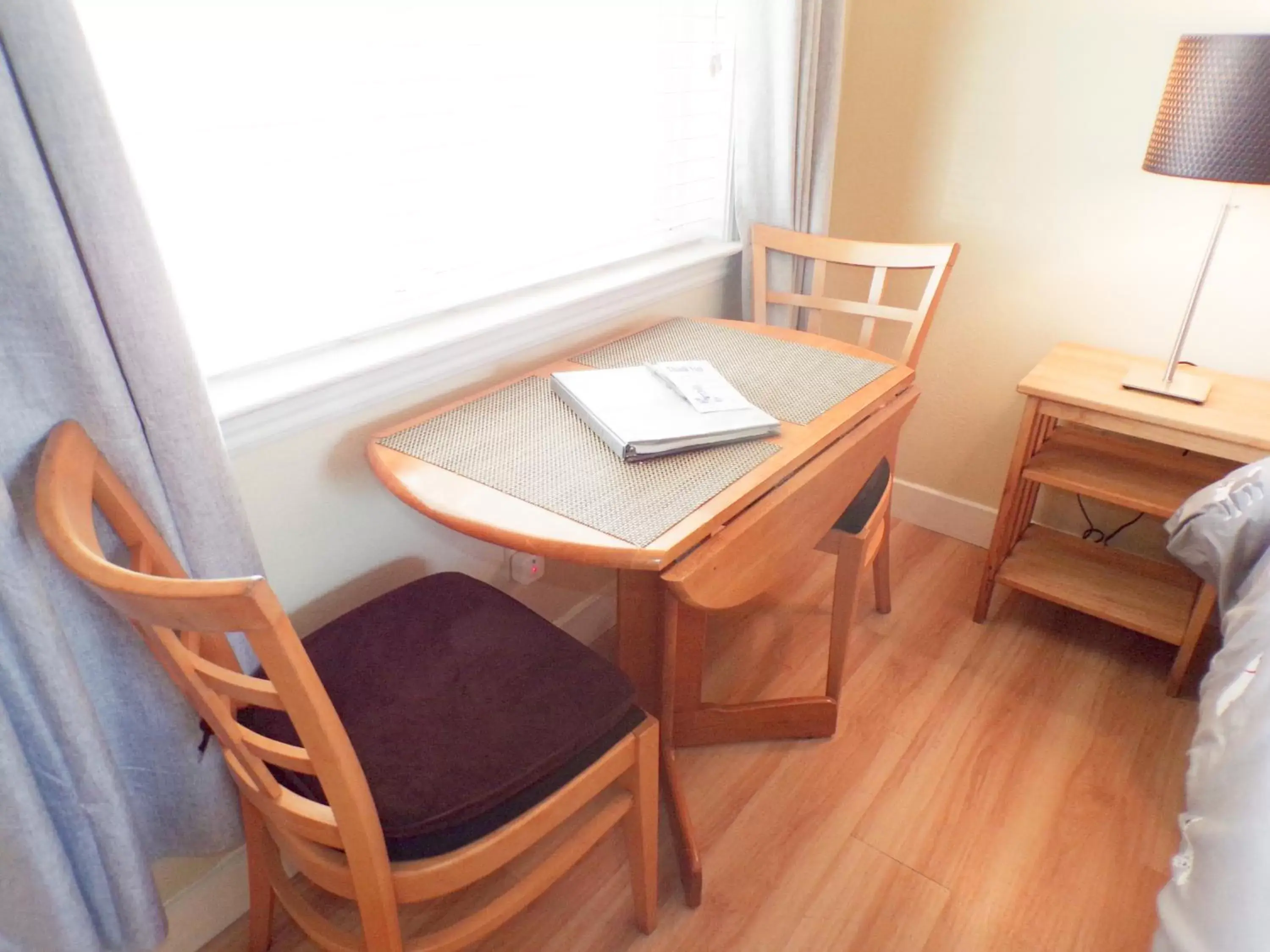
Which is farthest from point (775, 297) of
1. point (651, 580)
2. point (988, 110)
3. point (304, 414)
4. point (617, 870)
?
point (617, 870)

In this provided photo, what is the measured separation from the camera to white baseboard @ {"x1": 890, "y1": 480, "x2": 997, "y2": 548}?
2289 millimetres

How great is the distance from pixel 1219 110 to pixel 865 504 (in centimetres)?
91

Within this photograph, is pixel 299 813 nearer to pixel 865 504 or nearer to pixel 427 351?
pixel 427 351

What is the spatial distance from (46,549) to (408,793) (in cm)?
51

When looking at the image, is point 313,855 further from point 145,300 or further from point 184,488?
point 145,300

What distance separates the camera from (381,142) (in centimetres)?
130

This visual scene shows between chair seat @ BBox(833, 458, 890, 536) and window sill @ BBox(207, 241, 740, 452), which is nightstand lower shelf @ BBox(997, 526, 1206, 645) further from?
window sill @ BBox(207, 241, 740, 452)

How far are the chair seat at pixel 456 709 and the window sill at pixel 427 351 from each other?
0.33 meters

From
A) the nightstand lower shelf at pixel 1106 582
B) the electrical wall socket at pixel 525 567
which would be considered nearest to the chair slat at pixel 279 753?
the electrical wall socket at pixel 525 567

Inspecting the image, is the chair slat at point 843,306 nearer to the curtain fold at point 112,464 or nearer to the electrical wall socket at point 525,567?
the electrical wall socket at point 525,567

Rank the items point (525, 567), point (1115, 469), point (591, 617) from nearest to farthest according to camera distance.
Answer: point (525, 567) → point (1115, 469) → point (591, 617)

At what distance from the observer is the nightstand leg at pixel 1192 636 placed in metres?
1.58

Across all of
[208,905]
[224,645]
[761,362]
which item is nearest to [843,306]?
[761,362]

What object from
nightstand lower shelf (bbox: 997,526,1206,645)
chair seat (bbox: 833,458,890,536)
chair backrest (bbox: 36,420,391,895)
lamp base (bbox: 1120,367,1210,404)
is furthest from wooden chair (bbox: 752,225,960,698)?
chair backrest (bbox: 36,420,391,895)
